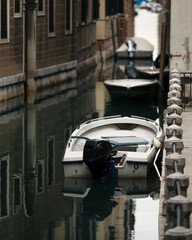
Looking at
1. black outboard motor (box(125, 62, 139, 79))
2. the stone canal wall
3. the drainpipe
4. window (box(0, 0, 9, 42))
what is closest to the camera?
the stone canal wall

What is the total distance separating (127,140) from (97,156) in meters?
2.13

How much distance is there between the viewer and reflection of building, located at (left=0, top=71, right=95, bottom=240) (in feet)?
48.5

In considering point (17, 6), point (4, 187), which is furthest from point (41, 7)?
point (4, 187)

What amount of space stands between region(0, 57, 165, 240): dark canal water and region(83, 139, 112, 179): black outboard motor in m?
0.33

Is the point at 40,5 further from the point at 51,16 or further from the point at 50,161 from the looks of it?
the point at 50,161

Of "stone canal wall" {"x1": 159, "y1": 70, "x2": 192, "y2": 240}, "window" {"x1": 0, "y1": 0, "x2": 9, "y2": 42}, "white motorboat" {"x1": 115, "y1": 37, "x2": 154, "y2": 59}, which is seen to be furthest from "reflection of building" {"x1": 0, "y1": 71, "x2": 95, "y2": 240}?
"white motorboat" {"x1": 115, "y1": 37, "x2": 154, "y2": 59}

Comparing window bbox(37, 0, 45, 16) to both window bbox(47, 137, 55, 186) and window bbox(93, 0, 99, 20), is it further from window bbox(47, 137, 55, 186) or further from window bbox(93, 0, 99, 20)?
window bbox(93, 0, 99, 20)

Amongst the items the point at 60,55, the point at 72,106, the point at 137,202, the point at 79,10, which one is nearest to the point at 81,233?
the point at 137,202

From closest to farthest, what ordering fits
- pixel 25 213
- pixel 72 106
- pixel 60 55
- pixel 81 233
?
pixel 81 233, pixel 25 213, pixel 72 106, pixel 60 55

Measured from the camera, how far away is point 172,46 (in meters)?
26.1

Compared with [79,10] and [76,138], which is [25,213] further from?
[79,10]

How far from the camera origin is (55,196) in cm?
1689

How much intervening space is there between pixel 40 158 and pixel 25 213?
5.35 meters

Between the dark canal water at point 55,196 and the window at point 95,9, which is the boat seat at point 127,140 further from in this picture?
the window at point 95,9
